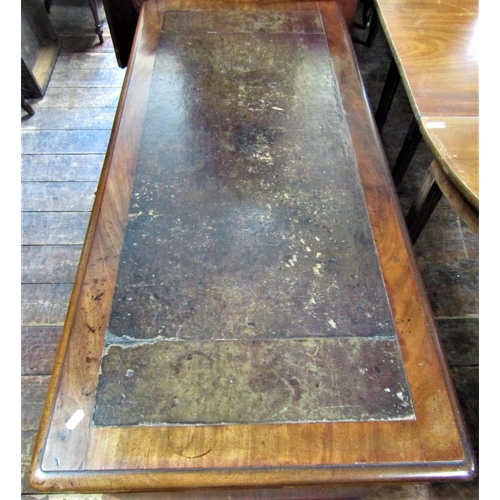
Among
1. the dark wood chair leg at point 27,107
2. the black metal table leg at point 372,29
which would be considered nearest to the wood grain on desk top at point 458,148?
the black metal table leg at point 372,29

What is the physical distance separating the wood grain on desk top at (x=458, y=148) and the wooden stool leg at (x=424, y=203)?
152mm

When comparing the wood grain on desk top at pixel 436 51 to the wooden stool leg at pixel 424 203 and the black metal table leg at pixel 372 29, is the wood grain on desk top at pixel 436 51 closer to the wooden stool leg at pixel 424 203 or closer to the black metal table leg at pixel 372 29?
the wooden stool leg at pixel 424 203

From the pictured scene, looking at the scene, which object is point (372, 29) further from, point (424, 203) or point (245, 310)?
point (245, 310)

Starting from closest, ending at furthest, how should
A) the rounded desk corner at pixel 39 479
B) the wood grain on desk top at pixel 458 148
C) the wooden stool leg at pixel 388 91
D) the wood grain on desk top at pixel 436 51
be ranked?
1. the rounded desk corner at pixel 39 479
2. the wood grain on desk top at pixel 458 148
3. the wood grain on desk top at pixel 436 51
4. the wooden stool leg at pixel 388 91

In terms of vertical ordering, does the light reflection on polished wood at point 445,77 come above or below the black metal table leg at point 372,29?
above

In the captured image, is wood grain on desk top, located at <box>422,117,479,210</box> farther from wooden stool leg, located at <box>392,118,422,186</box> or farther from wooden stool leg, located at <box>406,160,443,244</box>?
wooden stool leg, located at <box>392,118,422,186</box>

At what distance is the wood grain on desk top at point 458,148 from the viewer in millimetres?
939

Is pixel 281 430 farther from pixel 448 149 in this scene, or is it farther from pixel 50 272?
pixel 50 272

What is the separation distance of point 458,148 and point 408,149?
0.56 meters

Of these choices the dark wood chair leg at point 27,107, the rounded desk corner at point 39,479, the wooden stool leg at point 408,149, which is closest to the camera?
the rounded desk corner at point 39,479

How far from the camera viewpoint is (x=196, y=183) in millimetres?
1010

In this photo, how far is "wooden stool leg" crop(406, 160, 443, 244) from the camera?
1200mm

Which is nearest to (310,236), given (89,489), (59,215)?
(89,489)

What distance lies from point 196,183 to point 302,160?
0.87ft
